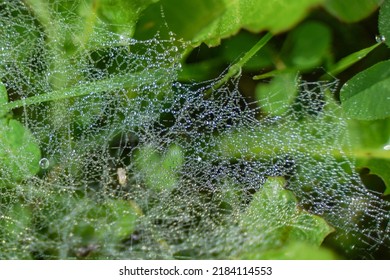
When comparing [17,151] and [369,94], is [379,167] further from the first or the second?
[17,151]

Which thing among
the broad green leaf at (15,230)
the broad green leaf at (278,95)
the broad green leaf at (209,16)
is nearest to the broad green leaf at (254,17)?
the broad green leaf at (209,16)

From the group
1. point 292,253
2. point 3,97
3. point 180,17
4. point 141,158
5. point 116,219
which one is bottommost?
point 292,253

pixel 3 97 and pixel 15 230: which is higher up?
pixel 3 97

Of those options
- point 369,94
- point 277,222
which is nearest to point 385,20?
point 369,94

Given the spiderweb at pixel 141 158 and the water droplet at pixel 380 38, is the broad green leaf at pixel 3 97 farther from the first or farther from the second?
the water droplet at pixel 380 38

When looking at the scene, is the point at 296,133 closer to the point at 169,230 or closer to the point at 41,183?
the point at 169,230
